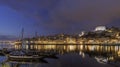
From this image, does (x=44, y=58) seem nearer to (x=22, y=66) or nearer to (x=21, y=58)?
(x=21, y=58)

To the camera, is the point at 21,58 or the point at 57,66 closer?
the point at 57,66

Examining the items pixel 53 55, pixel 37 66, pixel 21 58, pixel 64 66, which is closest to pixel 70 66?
pixel 64 66

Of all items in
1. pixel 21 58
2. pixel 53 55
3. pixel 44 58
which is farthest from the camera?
pixel 53 55

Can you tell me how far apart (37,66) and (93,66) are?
908cm

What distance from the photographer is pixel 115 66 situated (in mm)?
43500

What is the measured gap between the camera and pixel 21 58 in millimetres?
56969

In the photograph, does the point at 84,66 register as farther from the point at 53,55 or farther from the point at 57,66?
the point at 53,55

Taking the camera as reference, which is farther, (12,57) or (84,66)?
(12,57)

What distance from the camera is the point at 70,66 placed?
48938mm

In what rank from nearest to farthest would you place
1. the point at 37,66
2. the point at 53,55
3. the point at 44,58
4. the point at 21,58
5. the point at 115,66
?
the point at 115,66 → the point at 37,66 → the point at 21,58 → the point at 44,58 → the point at 53,55

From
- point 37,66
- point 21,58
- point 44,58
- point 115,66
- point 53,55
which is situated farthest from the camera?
point 53,55

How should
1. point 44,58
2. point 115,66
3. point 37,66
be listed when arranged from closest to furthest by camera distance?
point 115,66, point 37,66, point 44,58

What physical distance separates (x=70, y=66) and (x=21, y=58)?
1206 centimetres

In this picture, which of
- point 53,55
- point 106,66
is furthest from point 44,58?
point 106,66
